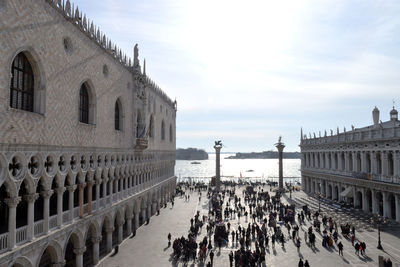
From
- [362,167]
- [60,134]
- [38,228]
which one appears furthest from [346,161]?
[38,228]

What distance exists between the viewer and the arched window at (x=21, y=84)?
12.2 meters

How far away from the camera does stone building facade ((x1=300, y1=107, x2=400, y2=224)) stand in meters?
28.4

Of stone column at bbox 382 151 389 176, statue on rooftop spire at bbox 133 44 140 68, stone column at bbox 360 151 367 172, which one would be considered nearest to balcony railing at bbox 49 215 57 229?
statue on rooftop spire at bbox 133 44 140 68

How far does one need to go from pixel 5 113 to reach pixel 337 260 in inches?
781

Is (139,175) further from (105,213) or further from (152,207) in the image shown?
(105,213)

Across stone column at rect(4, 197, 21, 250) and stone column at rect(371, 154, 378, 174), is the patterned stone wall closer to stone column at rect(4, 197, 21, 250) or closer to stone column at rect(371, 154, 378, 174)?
stone column at rect(4, 197, 21, 250)

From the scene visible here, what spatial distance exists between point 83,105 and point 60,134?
3809 millimetres

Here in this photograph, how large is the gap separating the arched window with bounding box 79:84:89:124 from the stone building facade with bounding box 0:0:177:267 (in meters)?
0.06

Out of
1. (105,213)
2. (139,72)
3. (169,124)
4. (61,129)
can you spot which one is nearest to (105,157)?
(105,213)

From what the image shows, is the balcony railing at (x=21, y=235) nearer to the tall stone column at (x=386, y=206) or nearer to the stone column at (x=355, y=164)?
the tall stone column at (x=386, y=206)

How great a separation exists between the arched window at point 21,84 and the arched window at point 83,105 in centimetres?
450

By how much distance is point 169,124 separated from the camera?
4581 cm

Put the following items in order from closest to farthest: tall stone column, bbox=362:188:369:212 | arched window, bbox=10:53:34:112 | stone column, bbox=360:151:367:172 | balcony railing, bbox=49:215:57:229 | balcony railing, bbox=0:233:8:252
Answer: balcony railing, bbox=0:233:8:252, arched window, bbox=10:53:34:112, balcony railing, bbox=49:215:57:229, tall stone column, bbox=362:188:369:212, stone column, bbox=360:151:367:172

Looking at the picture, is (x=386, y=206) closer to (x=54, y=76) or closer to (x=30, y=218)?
(x=30, y=218)
